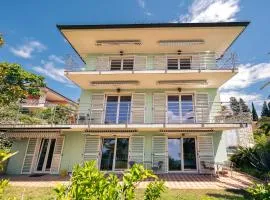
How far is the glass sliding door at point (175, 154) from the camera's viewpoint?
16.2m

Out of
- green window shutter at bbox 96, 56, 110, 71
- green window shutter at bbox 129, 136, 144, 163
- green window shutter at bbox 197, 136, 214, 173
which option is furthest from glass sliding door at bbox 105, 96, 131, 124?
green window shutter at bbox 197, 136, 214, 173

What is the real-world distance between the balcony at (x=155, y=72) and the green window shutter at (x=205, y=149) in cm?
484

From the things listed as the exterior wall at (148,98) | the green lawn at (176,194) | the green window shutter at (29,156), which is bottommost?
the green lawn at (176,194)

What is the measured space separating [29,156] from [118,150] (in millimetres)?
8174

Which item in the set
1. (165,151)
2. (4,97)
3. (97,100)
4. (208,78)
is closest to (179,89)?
(208,78)

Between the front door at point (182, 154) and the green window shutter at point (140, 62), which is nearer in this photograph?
the front door at point (182, 154)

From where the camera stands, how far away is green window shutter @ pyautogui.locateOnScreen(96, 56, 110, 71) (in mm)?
18844

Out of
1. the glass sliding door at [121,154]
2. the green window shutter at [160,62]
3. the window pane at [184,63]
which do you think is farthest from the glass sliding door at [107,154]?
the window pane at [184,63]

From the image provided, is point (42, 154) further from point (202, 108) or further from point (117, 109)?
point (202, 108)

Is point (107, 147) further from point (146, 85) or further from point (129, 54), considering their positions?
point (129, 54)

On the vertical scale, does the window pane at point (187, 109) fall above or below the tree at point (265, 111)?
below

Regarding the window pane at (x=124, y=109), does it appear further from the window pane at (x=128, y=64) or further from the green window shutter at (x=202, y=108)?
the green window shutter at (x=202, y=108)

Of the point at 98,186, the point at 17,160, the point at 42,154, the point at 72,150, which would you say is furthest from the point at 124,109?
the point at 98,186

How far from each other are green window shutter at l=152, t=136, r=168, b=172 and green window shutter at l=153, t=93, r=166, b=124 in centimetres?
159
